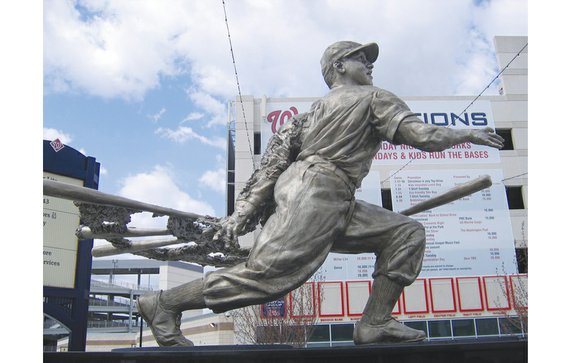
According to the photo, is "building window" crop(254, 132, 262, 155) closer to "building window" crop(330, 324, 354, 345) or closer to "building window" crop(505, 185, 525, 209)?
"building window" crop(330, 324, 354, 345)

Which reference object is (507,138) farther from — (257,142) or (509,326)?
(257,142)

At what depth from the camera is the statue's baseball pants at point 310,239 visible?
2963mm

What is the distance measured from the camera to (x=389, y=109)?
3311mm

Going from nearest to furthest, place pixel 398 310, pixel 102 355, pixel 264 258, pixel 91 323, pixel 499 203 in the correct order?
pixel 102 355
pixel 264 258
pixel 398 310
pixel 499 203
pixel 91 323

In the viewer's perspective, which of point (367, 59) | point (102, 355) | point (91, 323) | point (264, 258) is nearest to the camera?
point (102, 355)

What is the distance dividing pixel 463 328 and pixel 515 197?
5853 mm

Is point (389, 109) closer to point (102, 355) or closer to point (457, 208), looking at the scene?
point (102, 355)

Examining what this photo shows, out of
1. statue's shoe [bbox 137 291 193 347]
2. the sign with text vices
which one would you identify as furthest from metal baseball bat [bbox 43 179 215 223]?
the sign with text vices

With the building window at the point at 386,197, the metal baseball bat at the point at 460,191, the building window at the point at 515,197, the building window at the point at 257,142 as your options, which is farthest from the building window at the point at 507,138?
the metal baseball bat at the point at 460,191

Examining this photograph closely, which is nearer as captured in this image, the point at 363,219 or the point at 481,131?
the point at 481,131

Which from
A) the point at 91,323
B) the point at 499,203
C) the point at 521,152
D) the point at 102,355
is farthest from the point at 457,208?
the point at 91,323

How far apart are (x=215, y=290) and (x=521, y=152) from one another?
63.4ft

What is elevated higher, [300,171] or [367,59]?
[367,59]

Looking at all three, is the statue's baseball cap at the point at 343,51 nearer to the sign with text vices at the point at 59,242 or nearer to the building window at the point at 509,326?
the sign with text vices at the point at 59,242
